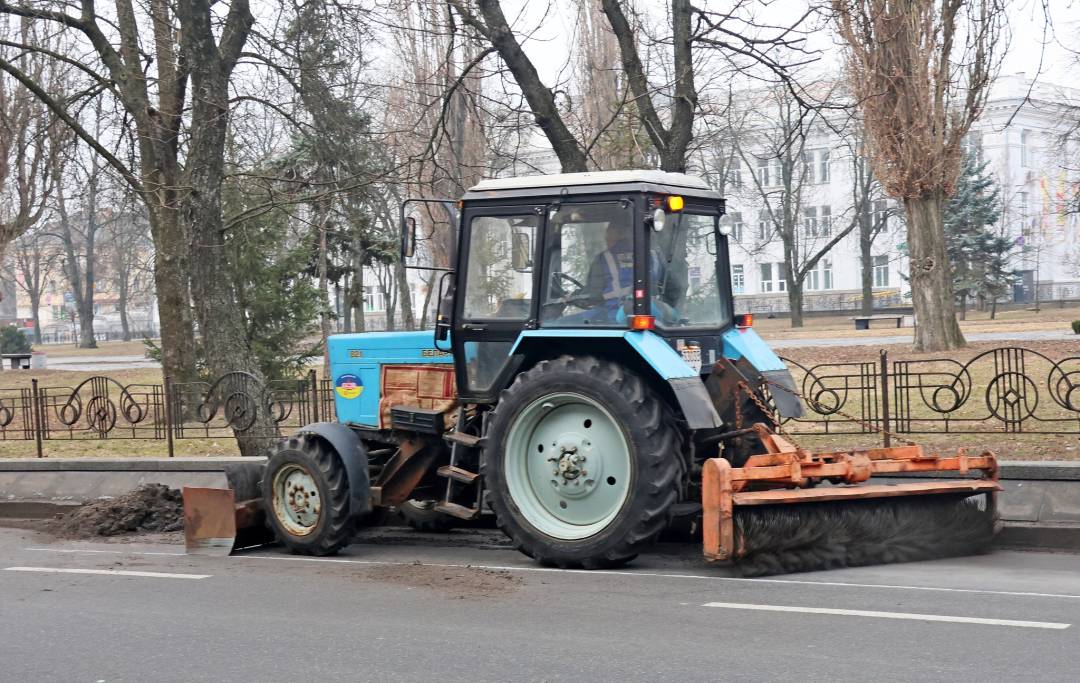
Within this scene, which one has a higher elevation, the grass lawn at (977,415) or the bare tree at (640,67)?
the bare tree at (640,67)

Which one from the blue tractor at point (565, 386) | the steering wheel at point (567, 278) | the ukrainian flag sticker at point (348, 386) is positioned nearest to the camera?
the blue tractor at point (565, 386)

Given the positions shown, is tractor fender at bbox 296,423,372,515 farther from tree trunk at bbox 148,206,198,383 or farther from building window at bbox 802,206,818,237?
building window at bbox 802,206,818,237

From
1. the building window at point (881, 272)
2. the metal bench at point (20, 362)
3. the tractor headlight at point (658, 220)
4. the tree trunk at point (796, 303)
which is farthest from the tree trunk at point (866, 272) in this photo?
the tractor headlight at point (658, 220)

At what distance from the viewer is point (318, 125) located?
16.2 metres

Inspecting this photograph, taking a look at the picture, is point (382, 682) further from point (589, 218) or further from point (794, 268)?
point (794, 268)

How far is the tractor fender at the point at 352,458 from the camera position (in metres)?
9.31

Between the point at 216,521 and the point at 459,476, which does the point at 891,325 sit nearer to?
the point at 459,476

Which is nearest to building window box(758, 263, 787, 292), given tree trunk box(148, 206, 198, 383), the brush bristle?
tree trunk box(148, 206, 198, 383)

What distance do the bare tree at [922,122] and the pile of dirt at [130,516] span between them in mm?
14120

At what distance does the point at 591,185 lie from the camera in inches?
339

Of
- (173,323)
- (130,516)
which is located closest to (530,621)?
(130,516)

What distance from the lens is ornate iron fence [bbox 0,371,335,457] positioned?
45.3ft

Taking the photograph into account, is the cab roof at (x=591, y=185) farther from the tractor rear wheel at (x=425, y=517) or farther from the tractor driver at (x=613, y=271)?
the tractor rear wheel at (x=425, y=517)

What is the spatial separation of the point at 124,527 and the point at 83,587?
2882mm
